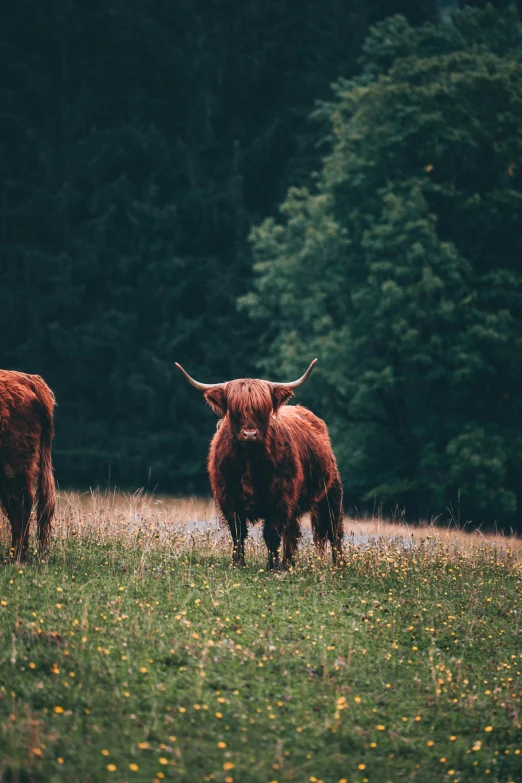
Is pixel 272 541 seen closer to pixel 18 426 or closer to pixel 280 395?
pixel 280 395

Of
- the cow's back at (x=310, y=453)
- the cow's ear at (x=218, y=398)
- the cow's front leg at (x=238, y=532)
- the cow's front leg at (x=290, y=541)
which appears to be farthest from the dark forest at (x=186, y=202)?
the cow's front leg at (x=238, y=532)

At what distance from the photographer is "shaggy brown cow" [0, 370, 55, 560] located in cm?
955

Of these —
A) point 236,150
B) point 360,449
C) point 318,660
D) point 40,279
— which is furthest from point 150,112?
point 318,660

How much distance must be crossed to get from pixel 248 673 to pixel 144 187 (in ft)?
84.8

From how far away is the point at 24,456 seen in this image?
9633 mm

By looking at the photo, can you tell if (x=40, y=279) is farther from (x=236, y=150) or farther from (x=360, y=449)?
(x=360, y=449)

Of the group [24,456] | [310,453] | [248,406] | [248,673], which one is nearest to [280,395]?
[248,406]

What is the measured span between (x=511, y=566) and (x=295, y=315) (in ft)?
50.4

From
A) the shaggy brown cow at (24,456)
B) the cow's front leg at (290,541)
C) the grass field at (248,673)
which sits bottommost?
the grass field at (248,673)

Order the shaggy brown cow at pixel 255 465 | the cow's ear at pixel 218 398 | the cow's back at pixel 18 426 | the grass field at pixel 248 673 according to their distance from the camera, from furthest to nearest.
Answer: the cow's ear at pixel 218 398
the shaggy brown cow at pixel 255 465
the cow's back at pixel 18 426
the grass field at pixel 248 673

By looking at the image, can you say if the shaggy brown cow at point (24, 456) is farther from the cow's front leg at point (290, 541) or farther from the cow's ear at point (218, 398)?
the cow's front leg at point (290, 541)

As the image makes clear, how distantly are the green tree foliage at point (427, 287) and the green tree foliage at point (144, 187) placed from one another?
688cm

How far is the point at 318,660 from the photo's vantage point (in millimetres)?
7453

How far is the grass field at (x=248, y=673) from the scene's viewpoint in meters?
5.90
